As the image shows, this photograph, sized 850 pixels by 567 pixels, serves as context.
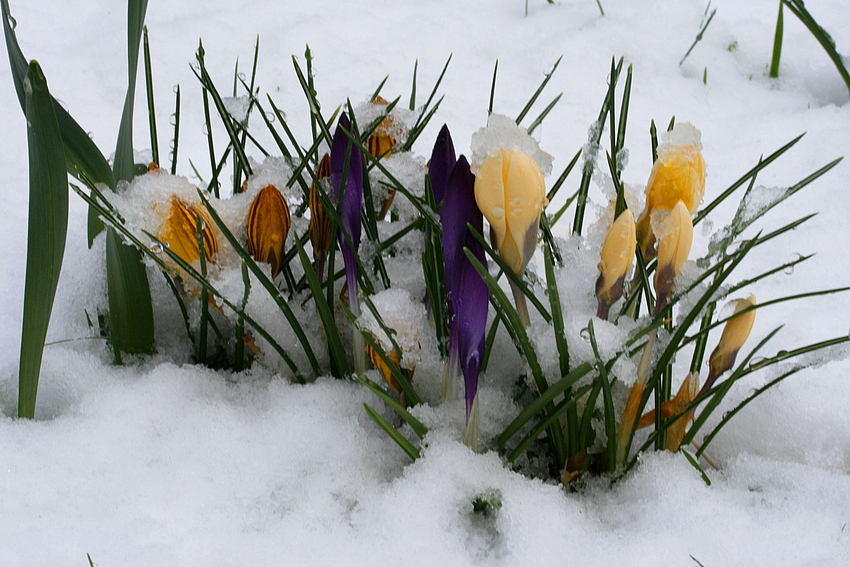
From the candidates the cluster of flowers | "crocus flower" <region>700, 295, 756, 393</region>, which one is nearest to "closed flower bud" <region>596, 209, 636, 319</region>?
the cluster of flowers

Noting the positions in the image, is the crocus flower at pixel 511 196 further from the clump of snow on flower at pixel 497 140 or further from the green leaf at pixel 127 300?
the green leaf at pixel 127 300

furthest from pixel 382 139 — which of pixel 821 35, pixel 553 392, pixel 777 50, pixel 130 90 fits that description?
pixel 777 50

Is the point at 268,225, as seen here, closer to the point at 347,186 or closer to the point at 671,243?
the point at 347,186

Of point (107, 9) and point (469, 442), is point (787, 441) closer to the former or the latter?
point (469, 442)

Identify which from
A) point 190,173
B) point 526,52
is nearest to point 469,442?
point 190,173

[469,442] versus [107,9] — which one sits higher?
[107,9]

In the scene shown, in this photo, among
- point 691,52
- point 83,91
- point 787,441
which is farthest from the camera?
point 691,52

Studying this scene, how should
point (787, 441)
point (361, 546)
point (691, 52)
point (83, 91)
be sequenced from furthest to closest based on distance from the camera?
point (691, 52) → point (83, 91) → point (787, 441) → point (361, 546)
